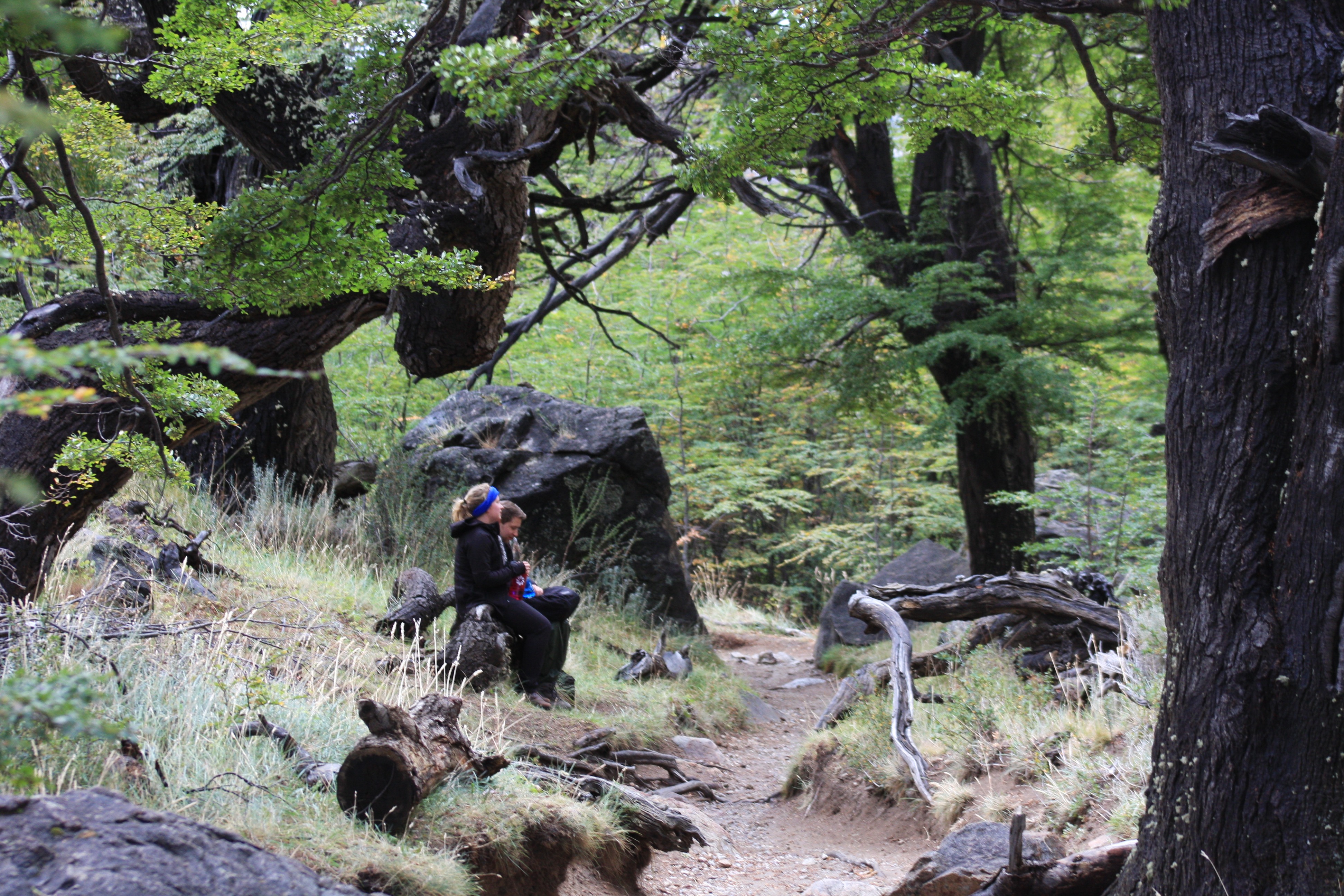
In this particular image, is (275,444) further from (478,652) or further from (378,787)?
(378,787)

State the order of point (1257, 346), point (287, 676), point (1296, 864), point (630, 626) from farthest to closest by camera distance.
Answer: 1. point (630, 626)
2. point (287, 676)
3. point (1257, 346)
4. point (1296, 864)

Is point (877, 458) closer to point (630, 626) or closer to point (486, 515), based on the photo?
point (630, 626)

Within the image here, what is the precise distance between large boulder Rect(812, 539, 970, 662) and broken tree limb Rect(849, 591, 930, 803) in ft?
9.35

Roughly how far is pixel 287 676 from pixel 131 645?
88 centimetres

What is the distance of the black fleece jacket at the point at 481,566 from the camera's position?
253 inches

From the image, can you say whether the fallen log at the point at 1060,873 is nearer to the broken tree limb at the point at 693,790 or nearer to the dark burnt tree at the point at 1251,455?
the dark burnt tree at the point at 1251,455

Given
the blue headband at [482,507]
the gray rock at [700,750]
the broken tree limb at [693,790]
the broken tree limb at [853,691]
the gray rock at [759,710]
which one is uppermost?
the blue headband at [482,507]

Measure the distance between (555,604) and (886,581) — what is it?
23.4 ft

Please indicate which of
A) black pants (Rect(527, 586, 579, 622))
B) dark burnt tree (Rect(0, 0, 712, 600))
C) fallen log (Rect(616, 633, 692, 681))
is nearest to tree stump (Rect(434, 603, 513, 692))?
black pants (Rect(527, 586, 579, 622))

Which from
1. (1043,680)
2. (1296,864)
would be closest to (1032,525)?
(1043,680)

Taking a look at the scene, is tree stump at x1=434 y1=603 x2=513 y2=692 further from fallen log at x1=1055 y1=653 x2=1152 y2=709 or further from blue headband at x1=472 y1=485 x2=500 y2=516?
fallen log at x1=1055 y1=653 x2=1152 y2=709

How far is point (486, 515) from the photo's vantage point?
6.56 meters

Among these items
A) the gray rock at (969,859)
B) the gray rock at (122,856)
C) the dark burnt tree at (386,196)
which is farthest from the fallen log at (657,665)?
the gray rock at (122,856)

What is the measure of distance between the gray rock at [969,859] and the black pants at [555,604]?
3.28m
